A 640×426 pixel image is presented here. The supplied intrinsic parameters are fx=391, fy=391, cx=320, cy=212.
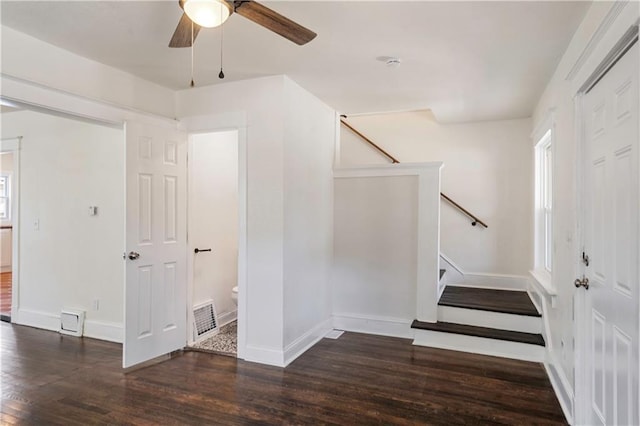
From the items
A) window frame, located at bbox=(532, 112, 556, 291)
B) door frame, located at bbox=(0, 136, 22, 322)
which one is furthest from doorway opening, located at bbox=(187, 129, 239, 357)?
window frame, located at bbox=(532, 112, 556, 291)

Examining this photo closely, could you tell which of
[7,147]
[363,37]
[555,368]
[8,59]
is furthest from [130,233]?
[555,368]

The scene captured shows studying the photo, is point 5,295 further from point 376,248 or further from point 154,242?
point 376,248

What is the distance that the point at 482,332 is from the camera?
367 centimetres

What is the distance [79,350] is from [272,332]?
189 cm

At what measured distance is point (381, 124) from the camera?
543 centimetres

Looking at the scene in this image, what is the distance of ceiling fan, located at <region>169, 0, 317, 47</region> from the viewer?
5.31 feet

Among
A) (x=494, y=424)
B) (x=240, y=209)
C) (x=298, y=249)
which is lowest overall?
(x=494, y=424)

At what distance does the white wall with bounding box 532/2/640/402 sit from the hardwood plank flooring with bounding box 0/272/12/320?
Result: 577 centimetres

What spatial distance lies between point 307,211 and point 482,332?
201 cm

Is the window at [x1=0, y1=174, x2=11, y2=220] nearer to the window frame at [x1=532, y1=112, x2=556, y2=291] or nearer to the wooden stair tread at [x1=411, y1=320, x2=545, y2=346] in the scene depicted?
the wooden stair tread at [x1=411, y1=320, x2=545, y2=346]

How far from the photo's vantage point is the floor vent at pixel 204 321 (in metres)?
3.89

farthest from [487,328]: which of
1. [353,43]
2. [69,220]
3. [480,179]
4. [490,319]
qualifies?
[69,220]

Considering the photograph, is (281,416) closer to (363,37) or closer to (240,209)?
(240,209)

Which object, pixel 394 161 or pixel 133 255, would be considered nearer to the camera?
pixel 133 255
